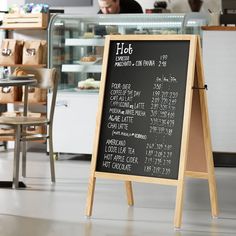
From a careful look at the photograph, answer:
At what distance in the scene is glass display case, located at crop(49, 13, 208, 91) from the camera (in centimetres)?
705

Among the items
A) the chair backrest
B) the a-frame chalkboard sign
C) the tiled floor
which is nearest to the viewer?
the tiled floor

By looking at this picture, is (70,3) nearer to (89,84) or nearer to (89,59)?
(89,59)

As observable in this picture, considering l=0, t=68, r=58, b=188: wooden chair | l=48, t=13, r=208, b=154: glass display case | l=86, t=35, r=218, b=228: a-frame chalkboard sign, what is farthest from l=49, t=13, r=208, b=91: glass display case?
l=86, t=35, r=218, b=228: a-frame chalkboard sign

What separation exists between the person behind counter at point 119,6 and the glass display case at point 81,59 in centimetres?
23

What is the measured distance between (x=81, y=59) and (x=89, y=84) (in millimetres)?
280

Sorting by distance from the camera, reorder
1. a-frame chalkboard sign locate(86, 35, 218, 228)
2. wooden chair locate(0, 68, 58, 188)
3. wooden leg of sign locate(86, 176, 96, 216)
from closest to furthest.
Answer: a-frame chalkboard sign locate(86, 35, 218, 228) < wooden leg of sign locate(86, 176, 96, 216) < wooden chair locate(0, 68, 58, 188)

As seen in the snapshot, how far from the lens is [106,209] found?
4.92 metres

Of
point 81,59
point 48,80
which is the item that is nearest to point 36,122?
point 48,80

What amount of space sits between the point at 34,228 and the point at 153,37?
4.68ft

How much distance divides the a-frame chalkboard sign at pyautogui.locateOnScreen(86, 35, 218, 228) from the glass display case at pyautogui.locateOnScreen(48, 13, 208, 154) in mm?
2337

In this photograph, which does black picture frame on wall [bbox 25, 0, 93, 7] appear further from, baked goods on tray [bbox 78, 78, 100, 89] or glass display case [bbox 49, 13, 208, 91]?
baked goods on tray [bbox 78, 78, 100, 89]

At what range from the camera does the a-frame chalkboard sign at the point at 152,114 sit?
4504 mm

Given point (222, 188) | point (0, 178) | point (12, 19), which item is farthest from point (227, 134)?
point (12, 19)

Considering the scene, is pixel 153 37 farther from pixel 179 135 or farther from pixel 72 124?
pixel 72 124
